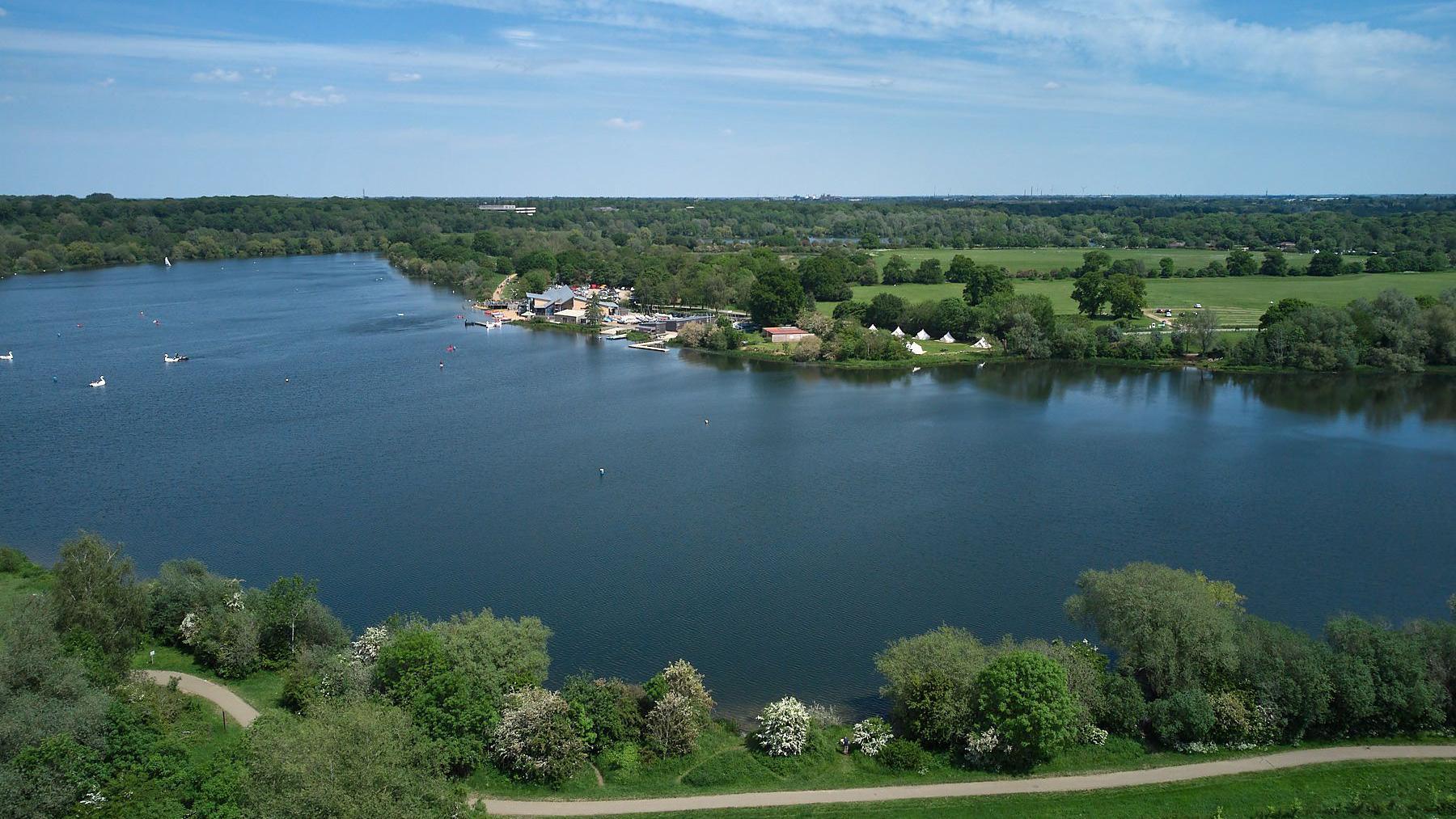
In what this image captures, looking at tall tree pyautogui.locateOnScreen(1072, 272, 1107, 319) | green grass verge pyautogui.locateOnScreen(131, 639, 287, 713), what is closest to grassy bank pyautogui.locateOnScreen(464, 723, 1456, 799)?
green grass verge pyautogui.locateOnScreen(131, 639, 287, 713)

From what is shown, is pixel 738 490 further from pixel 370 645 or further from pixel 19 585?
pixel 19 585

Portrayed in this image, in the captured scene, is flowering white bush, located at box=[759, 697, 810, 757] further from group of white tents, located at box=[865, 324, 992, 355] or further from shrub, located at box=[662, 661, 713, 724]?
group of white tents, located at box=[865, 324, 992, 355]

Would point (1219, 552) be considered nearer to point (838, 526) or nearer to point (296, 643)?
point (838, 526)

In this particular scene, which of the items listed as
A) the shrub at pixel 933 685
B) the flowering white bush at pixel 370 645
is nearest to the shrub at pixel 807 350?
the shrub at pixel 933 685

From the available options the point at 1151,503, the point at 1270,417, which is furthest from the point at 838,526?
the point at 1270,417

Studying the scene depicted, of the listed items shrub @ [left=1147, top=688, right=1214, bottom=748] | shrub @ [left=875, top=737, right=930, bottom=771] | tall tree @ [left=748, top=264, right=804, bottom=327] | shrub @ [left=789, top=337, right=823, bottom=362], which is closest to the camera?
shrub @ [left=875, top=737, right=930, bottom=771]
